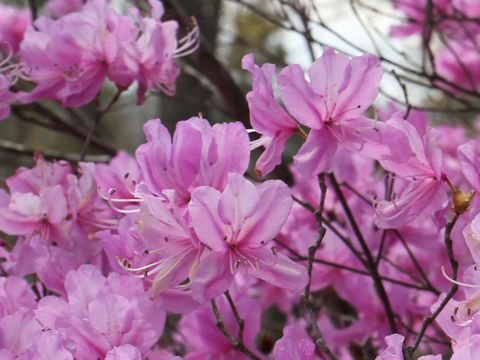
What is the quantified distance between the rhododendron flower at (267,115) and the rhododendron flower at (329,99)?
2cm

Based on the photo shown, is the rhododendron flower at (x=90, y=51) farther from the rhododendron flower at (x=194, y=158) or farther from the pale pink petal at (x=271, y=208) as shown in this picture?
the pale pink petal at (x=271, y=208)

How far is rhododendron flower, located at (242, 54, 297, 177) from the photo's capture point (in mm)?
962

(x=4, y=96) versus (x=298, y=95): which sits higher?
(x=298, y=95)

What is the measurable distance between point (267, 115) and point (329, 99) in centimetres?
9

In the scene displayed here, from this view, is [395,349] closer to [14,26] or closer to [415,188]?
[415,188]

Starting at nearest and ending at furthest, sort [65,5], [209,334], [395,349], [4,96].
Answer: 1. [395,349]
2. [209,334]
3. [4,96]
4. [65,5]

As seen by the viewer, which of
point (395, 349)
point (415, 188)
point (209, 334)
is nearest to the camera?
point (395, 349)

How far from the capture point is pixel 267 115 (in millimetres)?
978

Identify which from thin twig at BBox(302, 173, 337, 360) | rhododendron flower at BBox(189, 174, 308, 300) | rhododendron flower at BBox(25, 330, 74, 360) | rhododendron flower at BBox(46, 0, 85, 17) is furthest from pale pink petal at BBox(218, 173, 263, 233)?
rhododendron flower at BBox(46, 0, 85, 17)

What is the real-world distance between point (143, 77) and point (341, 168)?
63 centimetres

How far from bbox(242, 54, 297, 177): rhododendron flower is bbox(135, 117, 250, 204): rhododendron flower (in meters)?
0.07

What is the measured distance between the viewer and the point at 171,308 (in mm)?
977

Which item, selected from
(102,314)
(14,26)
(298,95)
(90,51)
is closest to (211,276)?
(102,314)

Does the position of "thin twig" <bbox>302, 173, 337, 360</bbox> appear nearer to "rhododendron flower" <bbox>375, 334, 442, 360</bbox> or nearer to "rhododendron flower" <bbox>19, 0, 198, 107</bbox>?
"rhododendron flower" <bbox>375, 334, 442, 360</bbox>
